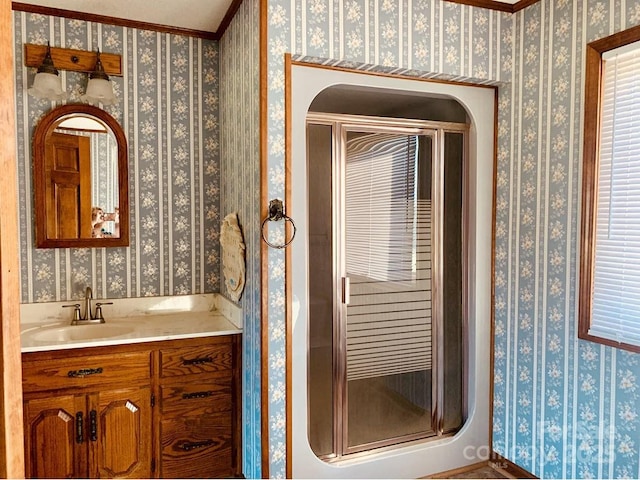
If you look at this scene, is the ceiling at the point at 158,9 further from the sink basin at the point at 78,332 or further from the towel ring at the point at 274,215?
the sink basin at the point at 78,332

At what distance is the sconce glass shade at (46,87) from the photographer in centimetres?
251

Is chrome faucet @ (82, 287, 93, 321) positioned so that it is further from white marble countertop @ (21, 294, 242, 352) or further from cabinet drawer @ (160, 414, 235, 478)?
cabinet drawer @ (160, 414, 235, 478)

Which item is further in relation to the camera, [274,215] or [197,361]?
[197,361]

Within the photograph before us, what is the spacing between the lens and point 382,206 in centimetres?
256

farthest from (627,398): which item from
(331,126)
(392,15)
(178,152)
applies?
(178,152)

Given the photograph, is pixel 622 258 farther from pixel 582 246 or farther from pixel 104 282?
pixel 104 282

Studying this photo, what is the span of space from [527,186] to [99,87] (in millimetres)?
2385

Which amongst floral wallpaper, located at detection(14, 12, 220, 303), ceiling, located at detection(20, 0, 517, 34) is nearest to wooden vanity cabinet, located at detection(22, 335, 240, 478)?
floral wallpaper, located at detection(14, 12, 220, 303)

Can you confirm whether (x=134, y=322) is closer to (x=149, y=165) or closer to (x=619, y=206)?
(x=149, y=165)

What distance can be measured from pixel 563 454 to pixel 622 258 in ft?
3.38

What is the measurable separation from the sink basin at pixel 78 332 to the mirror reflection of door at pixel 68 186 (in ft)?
1.69

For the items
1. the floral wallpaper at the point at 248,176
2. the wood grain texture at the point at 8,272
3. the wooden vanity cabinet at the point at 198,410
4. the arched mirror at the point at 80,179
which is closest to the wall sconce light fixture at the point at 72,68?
the arched mirror at the point at 80,179

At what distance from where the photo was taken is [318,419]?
2.46 meters

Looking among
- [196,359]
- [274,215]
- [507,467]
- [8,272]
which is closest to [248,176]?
[274,215]
